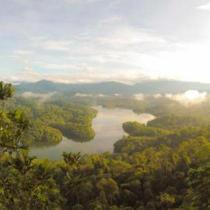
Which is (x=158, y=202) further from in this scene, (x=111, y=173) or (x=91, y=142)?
(x=91, y=142)

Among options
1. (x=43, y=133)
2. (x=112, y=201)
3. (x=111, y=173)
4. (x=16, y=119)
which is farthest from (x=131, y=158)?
(x=16, y=119)

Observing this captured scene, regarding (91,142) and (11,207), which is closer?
(11,207)

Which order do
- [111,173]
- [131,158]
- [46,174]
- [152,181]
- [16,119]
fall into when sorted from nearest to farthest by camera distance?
[16,119] < [46,174] < [152,181] < [111,173] < [131,158]

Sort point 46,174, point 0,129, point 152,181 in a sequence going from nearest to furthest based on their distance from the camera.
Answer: point 0,129
point 46,174
point 152,181

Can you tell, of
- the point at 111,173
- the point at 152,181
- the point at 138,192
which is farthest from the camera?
the point at 111,173

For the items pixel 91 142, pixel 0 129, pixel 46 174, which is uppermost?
pixel 0 129

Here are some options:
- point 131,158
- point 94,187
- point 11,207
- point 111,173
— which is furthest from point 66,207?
point 131,158

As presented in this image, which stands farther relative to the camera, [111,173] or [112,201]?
[111,173]

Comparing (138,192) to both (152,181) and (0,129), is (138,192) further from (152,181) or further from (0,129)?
(0,129)

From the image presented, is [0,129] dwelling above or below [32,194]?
above
